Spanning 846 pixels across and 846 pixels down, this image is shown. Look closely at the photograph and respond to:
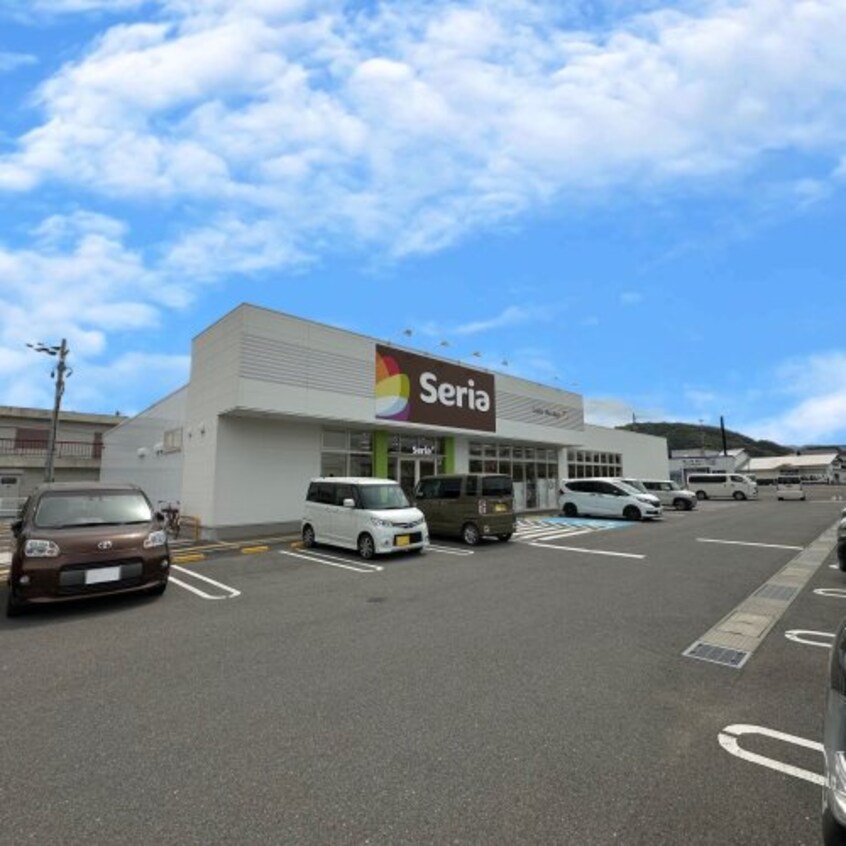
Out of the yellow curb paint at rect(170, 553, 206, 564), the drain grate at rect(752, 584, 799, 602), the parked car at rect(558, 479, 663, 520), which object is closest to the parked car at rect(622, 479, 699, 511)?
the parked car at rect(558, 479, 663, 520)

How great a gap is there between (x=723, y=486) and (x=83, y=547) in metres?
43.8

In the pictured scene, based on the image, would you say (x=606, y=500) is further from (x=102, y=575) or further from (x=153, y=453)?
(x=102, y=575)

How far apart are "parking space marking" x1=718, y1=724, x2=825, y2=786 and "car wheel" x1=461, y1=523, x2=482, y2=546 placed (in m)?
9.95

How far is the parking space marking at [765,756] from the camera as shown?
3037 millimetres

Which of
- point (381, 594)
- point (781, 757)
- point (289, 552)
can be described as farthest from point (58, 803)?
point (289, 552)

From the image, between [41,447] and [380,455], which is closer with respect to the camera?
[380,455]

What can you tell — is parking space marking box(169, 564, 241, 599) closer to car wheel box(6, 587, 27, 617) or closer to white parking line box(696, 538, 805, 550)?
car wheel box(6, 587, 27, 617)

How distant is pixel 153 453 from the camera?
66.7ft

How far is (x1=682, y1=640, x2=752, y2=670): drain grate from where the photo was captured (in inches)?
196

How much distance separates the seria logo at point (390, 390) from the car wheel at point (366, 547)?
6521 millimetres

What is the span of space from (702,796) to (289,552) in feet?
34.5

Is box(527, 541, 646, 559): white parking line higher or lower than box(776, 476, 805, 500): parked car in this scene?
lower

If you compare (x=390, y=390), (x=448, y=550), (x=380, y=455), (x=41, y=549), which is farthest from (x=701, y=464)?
(x=41, y=549)

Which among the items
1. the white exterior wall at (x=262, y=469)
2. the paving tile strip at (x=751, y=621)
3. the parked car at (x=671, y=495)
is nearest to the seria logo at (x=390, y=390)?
the white exterior wall at (x=262, y=469)
